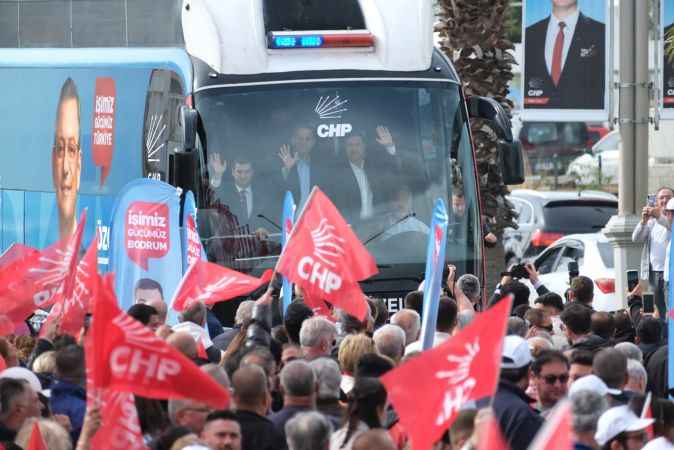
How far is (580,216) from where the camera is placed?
28.8 m

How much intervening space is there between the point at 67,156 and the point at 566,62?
532 cm

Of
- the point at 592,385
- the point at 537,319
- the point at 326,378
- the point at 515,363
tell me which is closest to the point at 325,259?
the point at 537,319

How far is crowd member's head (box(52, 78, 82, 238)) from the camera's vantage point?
1862 cm

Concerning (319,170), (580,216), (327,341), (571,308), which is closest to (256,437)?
(327,341)

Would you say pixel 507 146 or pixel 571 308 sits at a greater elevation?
pixel 507 146

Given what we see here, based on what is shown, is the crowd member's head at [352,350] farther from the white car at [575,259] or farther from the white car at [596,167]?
the white car at [596,167]

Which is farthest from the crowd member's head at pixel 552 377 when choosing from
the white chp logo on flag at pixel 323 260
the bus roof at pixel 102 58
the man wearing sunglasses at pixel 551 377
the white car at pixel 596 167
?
the white car at pixel 596 167

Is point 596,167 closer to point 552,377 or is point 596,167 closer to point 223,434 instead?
point 552,377

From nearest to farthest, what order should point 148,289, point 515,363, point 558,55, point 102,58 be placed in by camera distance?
point 515,363 < point 148,289 < point 558,55 < point 102,58

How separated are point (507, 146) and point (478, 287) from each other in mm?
2139

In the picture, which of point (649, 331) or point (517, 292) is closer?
point (649, 331)

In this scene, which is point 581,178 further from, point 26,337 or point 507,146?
point 26,337

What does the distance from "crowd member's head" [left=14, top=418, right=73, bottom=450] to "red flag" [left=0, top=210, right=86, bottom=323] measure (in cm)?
430

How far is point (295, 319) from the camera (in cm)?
1123
